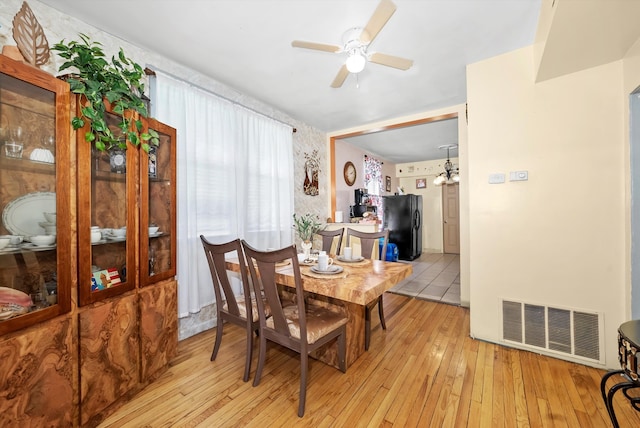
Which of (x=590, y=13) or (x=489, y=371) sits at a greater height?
(x=590, y=13)

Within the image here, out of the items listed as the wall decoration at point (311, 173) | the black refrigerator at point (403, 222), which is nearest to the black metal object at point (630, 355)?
the wall decoration at point (311, 173)

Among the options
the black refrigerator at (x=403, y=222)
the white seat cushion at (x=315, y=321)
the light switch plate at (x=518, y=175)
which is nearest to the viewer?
the white seat cushion at (x=315, y=321)

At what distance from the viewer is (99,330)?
1.46 metres

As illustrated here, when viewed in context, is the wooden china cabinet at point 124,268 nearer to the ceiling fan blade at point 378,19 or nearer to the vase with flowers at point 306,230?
the vase with flowers at point 306,230

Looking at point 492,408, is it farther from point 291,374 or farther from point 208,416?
point 208,416

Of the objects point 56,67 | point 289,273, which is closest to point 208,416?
point 289,273

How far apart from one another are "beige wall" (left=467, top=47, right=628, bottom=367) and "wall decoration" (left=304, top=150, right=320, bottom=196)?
230 centimetres

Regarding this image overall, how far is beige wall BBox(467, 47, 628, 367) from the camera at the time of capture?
1.90 metres

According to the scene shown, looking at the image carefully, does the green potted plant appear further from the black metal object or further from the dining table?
the black metal object

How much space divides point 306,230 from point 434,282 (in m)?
2.67

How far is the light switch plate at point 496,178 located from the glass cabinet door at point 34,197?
9.93ft

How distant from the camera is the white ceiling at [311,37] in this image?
1.76 m

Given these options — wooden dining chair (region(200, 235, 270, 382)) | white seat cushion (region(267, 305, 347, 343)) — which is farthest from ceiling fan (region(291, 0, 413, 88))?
white seat cushion (region(267, 305, 347, 343))

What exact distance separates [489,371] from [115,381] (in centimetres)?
251
